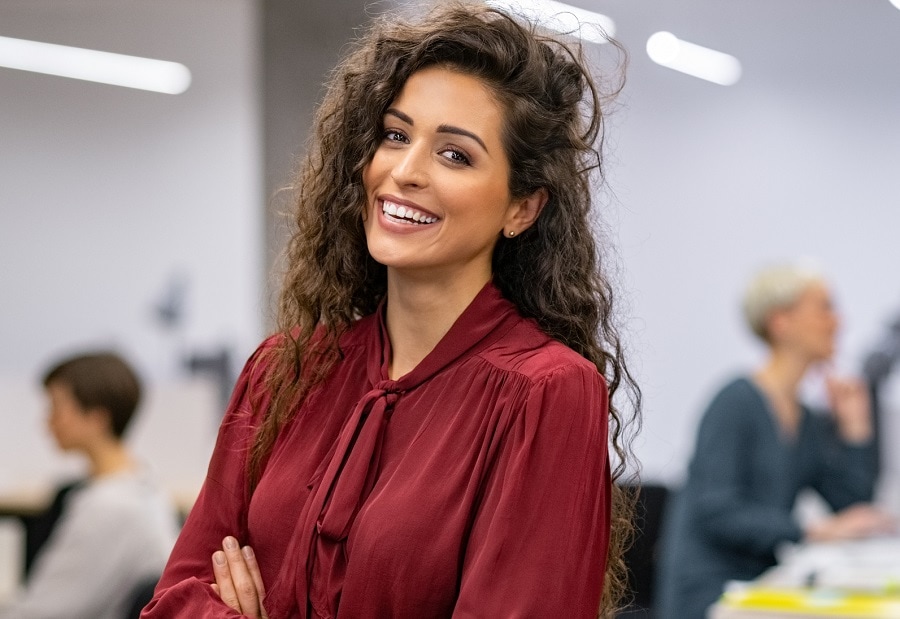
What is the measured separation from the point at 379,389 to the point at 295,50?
3501 millimetres

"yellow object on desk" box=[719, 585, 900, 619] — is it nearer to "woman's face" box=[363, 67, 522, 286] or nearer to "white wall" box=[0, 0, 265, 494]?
"woman's face" box=[363, 67, 522, 286]

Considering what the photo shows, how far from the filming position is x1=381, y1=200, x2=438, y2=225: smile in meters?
1.61

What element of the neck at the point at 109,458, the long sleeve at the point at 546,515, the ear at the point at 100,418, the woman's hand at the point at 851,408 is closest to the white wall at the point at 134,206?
the ear at the point at 100,418

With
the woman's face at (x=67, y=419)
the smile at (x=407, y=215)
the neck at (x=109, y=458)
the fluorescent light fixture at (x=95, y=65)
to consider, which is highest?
the fluorescent light fixture at (x=95, y=65)

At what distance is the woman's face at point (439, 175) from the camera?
161 cm

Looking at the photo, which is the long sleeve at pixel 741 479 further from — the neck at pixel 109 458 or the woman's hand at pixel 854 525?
the neck at pixel 109 458

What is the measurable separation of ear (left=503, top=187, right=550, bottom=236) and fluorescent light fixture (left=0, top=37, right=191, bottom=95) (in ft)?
12.4

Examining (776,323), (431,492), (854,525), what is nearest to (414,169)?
(431,492)

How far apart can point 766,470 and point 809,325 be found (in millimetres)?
586

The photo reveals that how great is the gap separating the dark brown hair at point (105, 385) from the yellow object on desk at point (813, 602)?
6.54ft

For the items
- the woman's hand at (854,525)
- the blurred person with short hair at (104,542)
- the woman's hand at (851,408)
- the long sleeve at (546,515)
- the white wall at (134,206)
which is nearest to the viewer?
the long sleeve at (546,515)

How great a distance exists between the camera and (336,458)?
161 centimetres

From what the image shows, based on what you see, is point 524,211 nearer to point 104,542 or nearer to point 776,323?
point 104,542

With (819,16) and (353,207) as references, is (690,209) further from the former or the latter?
(353,207)
